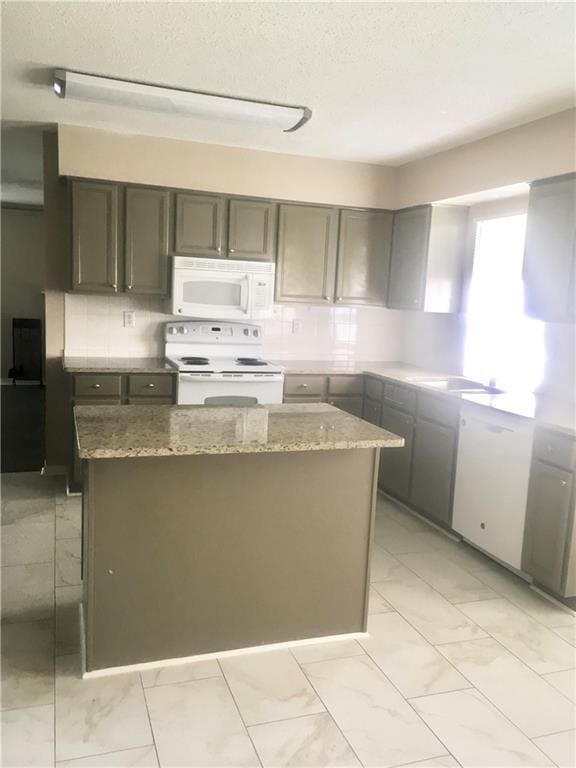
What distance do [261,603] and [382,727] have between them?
26.9 inches

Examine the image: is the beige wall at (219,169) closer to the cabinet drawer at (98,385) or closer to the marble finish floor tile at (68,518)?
the cabinet drawer at (98,385)

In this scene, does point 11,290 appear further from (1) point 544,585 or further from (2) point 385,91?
(1) point 544,585

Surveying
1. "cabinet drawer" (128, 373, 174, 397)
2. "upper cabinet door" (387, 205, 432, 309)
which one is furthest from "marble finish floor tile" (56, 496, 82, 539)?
"upper cabinet door" (387, 205, 432, 309)

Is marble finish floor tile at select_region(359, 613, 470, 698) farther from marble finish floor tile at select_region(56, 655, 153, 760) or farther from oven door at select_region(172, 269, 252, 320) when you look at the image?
oven door at select_region(172, 269, 252, 320)

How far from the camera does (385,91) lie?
3.21 metres

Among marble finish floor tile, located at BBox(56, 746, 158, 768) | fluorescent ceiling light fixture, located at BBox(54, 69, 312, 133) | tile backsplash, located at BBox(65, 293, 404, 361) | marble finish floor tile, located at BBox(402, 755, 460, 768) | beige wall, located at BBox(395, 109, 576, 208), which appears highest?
fluorescent ceiling light fixture, located at BBox(54, 69, 312, 133)

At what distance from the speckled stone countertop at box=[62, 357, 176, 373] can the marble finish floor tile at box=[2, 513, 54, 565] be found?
964 millimetres

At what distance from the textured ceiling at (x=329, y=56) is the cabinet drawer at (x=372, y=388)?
5.83 ft

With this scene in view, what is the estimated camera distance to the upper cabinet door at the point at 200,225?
177 inches

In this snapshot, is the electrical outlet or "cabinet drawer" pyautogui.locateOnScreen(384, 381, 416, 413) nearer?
"cabinet drawer" pyautogui.locateOnScreen(384, 381, 416, 413)

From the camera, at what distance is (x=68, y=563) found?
11.1 feet

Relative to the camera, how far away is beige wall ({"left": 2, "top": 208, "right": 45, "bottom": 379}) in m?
8.80

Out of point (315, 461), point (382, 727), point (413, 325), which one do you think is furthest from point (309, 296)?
point (382, 727)

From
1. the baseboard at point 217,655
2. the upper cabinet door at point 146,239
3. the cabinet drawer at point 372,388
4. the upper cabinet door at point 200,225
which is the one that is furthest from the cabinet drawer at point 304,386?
the baseboard at point 217,655
